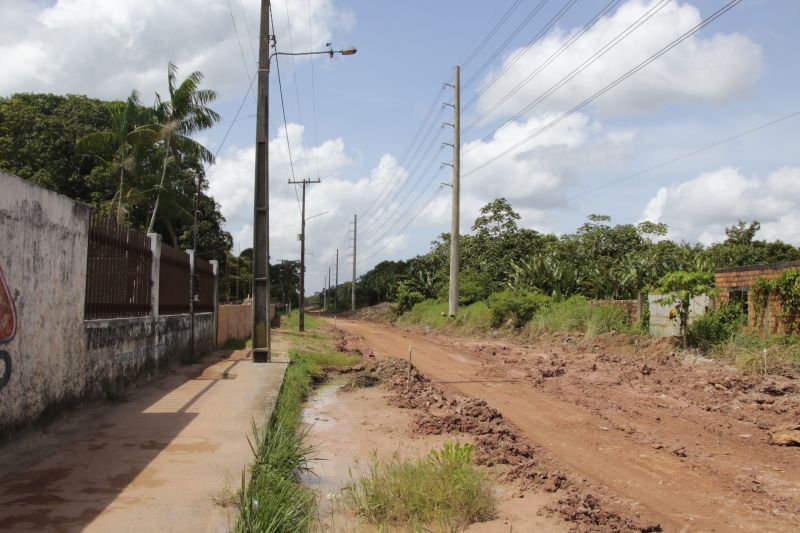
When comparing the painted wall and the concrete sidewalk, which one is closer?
the concrete sidewalk

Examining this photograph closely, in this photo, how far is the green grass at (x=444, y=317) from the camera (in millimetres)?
27406

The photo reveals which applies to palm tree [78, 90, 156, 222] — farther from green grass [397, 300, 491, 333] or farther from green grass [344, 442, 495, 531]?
green grass [344, 442, 495, 531]

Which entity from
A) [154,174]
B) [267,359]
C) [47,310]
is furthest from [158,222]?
[47,310]

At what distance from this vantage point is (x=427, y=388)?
12.6 meters

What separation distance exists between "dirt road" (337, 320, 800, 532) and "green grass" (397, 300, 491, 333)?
9892mm

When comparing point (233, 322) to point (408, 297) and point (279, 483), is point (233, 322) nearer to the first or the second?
point (279, 483)

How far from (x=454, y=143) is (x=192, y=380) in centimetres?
2179

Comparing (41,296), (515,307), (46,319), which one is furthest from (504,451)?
(515,307)

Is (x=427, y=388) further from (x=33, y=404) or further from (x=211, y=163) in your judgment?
(x=211, y=163)

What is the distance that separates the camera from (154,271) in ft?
41.1

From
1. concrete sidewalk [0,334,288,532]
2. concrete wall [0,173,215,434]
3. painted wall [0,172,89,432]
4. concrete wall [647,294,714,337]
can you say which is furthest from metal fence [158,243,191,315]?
concrete wall [647,294,714,337]

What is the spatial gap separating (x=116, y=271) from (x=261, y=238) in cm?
537

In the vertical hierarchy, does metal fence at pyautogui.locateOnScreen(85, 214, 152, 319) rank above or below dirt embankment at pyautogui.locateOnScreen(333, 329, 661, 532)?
above

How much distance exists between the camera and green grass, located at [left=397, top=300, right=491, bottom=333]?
2741 centimetres
